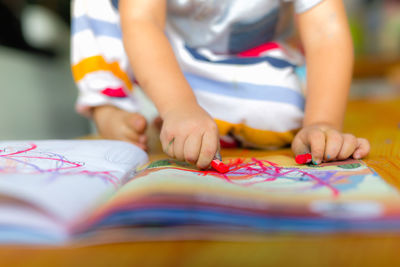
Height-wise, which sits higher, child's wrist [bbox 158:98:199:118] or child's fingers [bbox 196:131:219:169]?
child's wrist [bbox 158:98:199:118]

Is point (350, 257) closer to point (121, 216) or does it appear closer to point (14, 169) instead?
point (121, 216)

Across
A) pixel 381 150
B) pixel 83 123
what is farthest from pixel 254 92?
pixel 83 123

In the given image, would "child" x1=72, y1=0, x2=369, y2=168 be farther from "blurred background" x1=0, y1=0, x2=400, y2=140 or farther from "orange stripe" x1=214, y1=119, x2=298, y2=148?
"blurred background" x1=0, y1=0, x2=400, y2=140

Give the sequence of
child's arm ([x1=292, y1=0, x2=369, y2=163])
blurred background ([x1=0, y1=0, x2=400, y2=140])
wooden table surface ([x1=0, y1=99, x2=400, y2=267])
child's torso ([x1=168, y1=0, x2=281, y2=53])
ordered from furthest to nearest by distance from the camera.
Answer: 1. blurred background ([x1=0, y1=0, x2=400, y2=140])
2. child's torso ([x1=168, y1=0, x2=281, y2=53])
3. child's arm ([x1=292, y1=0, x2=369, y2=163])
4. wooden table surface ([x1=0, y1=99, x2=400, y2=267])

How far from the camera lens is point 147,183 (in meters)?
0.26

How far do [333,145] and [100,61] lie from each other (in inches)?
16.7

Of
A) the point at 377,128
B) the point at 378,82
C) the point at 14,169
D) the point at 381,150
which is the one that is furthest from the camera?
the point at 378,82

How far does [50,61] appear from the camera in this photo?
1740 millimetres

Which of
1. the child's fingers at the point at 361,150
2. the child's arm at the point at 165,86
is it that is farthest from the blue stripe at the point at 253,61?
the child's fingers at the point at 361,150

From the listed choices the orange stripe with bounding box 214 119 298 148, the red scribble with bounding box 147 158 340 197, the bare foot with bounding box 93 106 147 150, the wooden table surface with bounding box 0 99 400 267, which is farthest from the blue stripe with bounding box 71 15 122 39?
the wooden table surface with bounding box 0 99 400 267

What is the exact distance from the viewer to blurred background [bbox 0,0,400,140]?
1365 mm

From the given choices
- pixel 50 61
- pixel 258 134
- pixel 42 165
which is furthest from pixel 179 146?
pixel 50 61

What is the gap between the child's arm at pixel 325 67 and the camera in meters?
0.45

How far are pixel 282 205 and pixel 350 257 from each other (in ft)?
0.15
